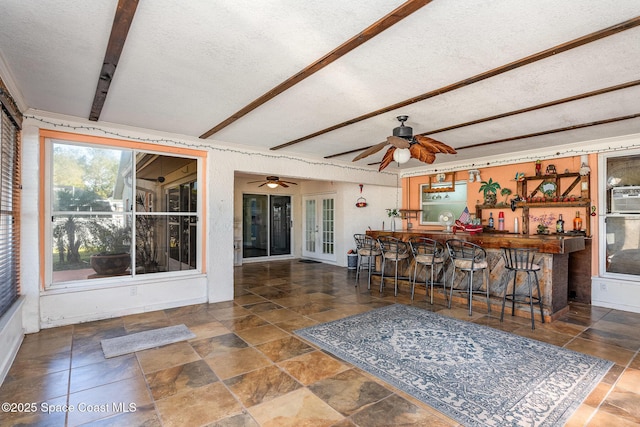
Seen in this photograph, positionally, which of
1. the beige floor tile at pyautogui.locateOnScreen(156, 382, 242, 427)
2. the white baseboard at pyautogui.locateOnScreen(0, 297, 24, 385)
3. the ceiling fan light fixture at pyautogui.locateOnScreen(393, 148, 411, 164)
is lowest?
the beige floor tile at pyautogui.locateOnScreen(156, 382, 242, 427)

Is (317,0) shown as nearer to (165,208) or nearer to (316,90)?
(316,90)

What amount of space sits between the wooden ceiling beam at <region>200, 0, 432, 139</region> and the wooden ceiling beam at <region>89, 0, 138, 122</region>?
1.19m

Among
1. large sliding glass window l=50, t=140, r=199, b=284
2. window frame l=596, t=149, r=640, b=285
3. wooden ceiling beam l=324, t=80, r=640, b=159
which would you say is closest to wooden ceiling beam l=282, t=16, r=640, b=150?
wooden ceiling beam l=324, t=80, r=640, b=159

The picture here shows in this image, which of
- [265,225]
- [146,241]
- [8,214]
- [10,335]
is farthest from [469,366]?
[265,225]

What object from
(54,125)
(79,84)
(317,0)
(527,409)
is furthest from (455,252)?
(54,125)

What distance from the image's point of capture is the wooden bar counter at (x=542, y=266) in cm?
406

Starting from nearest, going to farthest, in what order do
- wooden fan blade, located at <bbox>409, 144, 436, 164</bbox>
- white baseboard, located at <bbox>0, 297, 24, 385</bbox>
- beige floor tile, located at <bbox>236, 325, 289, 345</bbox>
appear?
white baseboard, located at <bbox>0, 297, 24, 385</bbox>
beige floor tile, located at <bbox>236, 325, 289, 345</bbox>
wooden fan blade, located at <bbox>409, 144, 436, 164</bbox>

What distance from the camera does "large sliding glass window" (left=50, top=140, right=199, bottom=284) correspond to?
4000mm

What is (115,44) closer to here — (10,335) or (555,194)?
(10,335)

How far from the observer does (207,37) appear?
217 cm

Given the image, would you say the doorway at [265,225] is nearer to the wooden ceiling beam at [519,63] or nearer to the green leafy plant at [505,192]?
the green leafy plant at [505,192]

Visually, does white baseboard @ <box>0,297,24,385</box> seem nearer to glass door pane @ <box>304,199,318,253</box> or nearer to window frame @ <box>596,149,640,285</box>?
glass door pane @ <box>304,199,318,253</box>

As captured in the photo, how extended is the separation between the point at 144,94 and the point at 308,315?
3109mm

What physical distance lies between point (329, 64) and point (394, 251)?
388 cm
